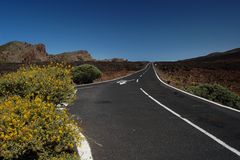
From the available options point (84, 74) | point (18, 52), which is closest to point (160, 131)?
point (84, 74)

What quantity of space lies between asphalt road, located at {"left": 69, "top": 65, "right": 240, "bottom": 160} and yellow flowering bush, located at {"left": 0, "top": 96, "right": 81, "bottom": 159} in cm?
91

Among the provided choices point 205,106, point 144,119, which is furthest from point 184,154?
point 205,106

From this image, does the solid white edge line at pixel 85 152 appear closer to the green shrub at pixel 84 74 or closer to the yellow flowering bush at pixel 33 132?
the yellow flowering bush at pixel 33 132

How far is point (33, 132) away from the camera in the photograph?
4.70 metres

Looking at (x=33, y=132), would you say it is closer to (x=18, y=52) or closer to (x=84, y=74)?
(x=84, y=74)

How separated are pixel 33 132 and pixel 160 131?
3851mm

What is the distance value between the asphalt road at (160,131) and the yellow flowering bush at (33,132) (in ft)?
2.98

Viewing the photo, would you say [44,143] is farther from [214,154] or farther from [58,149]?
[214,154]

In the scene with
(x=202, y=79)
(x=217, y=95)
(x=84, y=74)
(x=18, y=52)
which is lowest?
(x=202, y=79)

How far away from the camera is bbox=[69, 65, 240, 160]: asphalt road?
5.80 metres

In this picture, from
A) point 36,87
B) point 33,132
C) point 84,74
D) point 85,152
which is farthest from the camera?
point 84,74

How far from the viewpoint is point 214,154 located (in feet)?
18.8

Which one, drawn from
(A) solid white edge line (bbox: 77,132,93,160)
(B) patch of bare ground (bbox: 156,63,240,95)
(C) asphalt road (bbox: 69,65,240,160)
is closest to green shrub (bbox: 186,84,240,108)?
(B) patch of bare ground (bbox: 156,63,240,95)

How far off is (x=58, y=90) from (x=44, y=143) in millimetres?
4184
